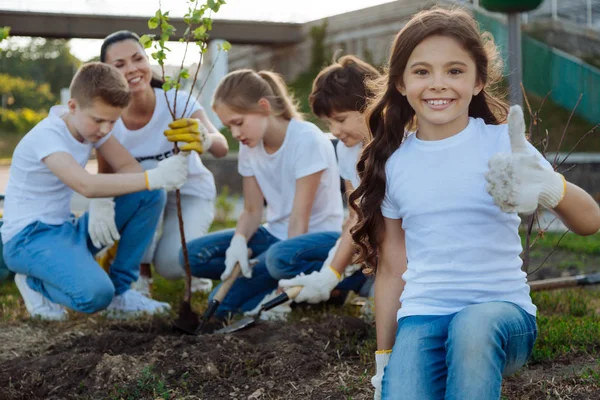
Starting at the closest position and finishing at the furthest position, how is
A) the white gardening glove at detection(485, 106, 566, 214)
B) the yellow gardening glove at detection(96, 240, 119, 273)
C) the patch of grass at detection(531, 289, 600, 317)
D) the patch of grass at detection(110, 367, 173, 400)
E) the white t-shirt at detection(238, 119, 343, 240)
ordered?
the white gardening glove at detection(485, 106, 566, 214)
the patch of grass at detection(110, 367, 173, 400)
the patch of grass at detection(531, 289, 600, 317)
the white t-shirt at detection(238, 119, 343, 240)
the yellow gardening glove at detection(96, 240, 119, 273)

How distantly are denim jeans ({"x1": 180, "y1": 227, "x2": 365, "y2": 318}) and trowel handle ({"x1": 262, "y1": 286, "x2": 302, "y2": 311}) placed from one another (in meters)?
0.25

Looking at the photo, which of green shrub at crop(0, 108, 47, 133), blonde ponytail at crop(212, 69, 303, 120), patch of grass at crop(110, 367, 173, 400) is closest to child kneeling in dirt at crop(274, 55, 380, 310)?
blonde ponytail at crop(212, 69, 303, 120)

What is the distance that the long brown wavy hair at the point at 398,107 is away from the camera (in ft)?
6.47

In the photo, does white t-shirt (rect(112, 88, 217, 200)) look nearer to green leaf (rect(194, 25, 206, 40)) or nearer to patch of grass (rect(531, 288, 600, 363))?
green leaf (rect(194, 25, 206, 40))

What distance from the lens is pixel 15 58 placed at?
3728 centimetres

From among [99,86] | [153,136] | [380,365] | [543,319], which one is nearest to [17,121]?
[153,136]

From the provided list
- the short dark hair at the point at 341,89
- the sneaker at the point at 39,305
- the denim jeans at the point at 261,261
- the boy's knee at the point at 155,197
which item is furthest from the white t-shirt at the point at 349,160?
the sneaker at the point at 39,305

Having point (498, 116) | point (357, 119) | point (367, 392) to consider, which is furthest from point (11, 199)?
point (498, 116)

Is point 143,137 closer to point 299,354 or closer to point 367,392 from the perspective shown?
point 299,354

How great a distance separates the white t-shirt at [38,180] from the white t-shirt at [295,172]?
2.83ft

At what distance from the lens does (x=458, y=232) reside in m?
1.92

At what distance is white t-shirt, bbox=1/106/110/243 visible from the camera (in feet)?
11.5

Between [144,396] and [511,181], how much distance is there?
144cm

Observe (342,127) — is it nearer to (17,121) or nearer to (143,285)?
(143,285)
